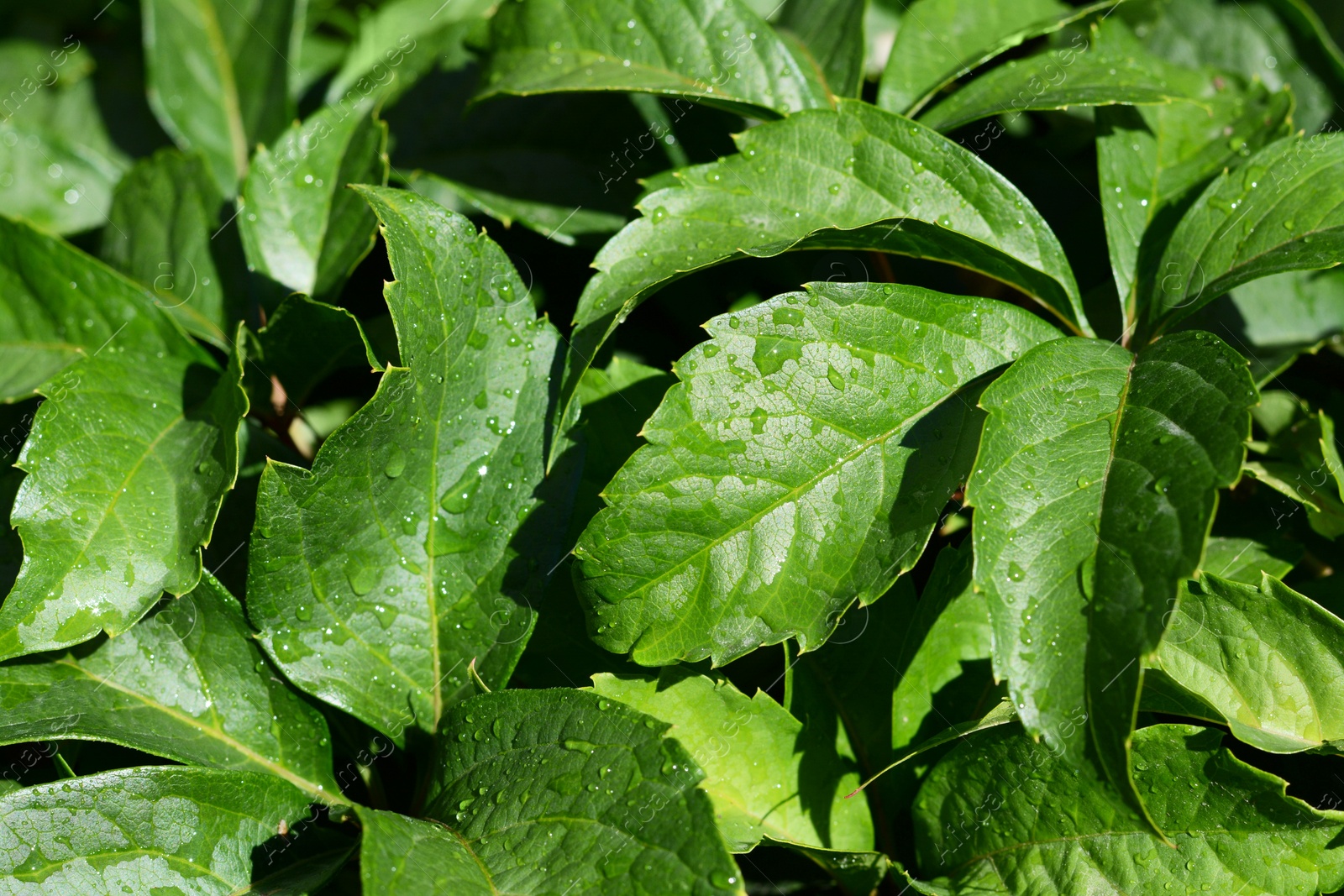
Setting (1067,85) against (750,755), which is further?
(1067,85)

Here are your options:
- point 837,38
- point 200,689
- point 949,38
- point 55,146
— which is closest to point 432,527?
point 200,689

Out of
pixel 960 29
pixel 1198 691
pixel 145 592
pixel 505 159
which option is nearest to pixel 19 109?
pixel 505 159

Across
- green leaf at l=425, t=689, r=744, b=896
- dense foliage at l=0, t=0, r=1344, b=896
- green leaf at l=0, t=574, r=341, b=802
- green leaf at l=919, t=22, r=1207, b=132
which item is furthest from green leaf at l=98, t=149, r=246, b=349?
green leaf at l=919, t=22, r=1207, b=132

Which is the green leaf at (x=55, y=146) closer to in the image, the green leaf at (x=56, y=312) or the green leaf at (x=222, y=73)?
the green leaf at (x=222, y=73)

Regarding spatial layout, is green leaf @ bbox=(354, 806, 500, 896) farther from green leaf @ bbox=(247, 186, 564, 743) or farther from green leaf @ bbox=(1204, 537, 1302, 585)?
green leaf @ bbox=(1204, 537, 1302, 585)

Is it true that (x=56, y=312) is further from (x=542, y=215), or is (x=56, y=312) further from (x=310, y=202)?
(x=542, y=215)

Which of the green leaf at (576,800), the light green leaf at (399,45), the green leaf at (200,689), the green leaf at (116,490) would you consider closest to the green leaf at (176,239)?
the green leaf at (116,490)
